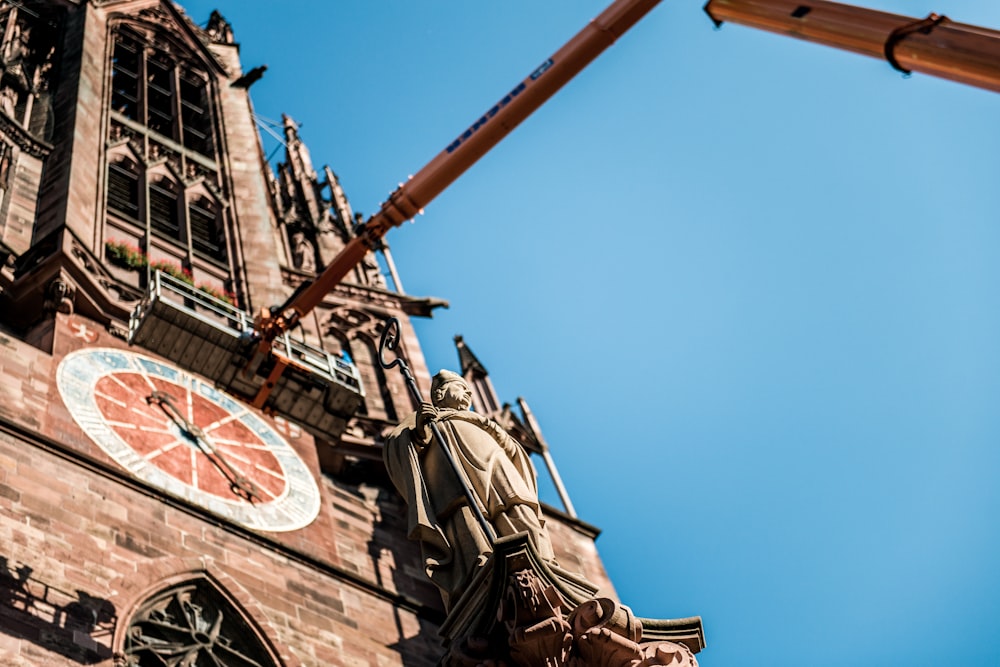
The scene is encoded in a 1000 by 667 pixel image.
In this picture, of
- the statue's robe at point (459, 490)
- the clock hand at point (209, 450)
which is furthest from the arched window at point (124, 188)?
the statue's robe at point (459, 490)

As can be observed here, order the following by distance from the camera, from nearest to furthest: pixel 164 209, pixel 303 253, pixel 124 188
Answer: pixel 124 188 < pixel 164 209 < pixel 303 253

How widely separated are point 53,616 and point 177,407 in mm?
5397

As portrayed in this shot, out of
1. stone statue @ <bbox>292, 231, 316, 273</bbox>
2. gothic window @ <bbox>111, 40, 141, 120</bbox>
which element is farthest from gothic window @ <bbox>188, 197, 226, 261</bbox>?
gothic window @ <bbox>111, 40, 141, 120</bbox>

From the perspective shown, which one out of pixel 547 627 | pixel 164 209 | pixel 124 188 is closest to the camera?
pixel 547 627

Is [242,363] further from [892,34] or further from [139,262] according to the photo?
[892,34]

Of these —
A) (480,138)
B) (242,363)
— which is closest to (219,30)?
(480,138)

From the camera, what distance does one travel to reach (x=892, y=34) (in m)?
12.2

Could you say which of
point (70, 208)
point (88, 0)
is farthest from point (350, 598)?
point (88, 0)

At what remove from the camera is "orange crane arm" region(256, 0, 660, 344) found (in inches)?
860

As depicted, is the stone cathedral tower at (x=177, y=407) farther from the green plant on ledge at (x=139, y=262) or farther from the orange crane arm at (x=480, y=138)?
the orange crane arm at (x=480, y=138)

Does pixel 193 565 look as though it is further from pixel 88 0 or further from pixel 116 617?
pixel 88 0

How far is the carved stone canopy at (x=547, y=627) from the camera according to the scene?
264 inches

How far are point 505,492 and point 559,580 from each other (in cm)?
113

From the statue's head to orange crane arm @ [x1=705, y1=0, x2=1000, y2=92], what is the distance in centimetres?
414
